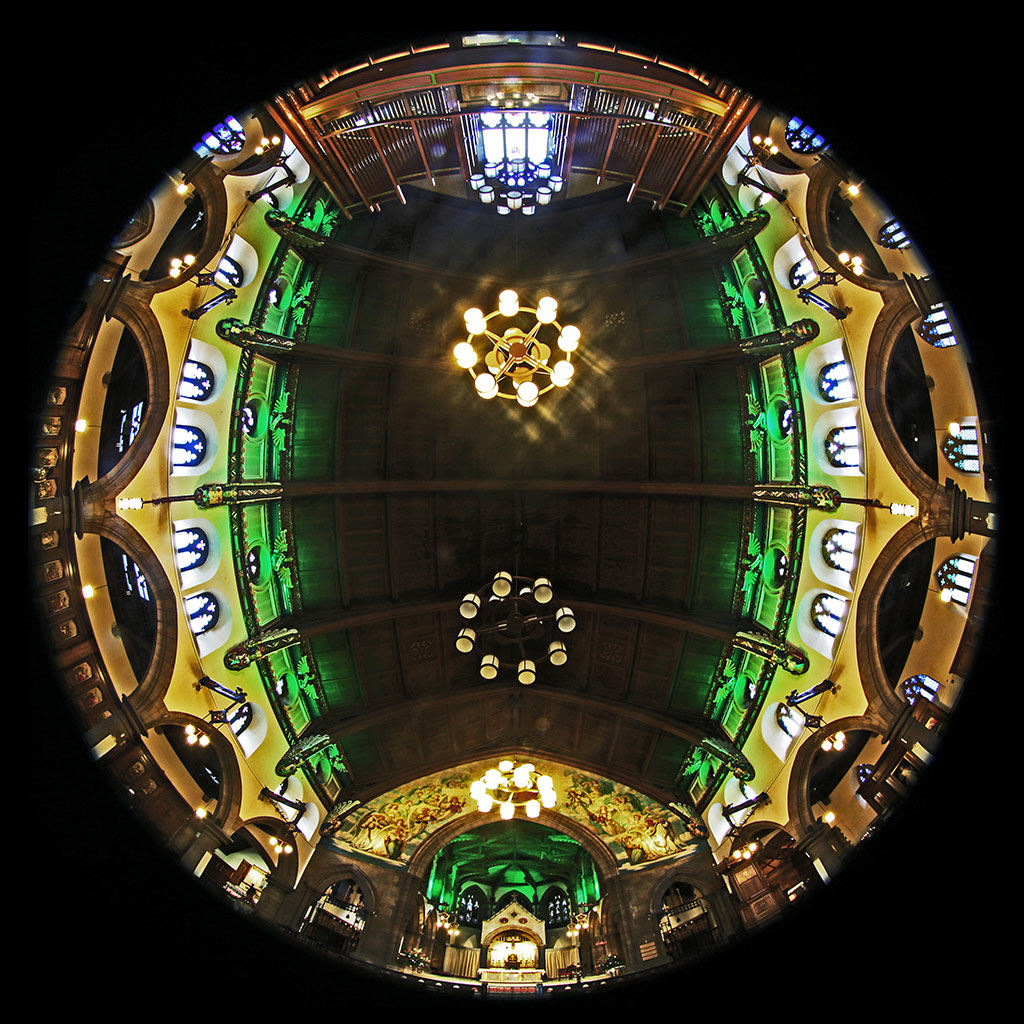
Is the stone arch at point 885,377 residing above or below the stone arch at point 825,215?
below

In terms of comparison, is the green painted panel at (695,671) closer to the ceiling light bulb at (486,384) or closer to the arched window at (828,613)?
the arched window at (828,613)

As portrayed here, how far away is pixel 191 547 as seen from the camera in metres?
10.8

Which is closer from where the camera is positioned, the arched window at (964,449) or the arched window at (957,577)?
the arched window at (964,449)

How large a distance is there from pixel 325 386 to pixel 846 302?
8.96m

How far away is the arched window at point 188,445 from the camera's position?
33.9ft

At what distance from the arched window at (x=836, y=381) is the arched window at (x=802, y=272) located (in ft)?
4.59

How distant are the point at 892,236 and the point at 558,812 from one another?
40.3ft

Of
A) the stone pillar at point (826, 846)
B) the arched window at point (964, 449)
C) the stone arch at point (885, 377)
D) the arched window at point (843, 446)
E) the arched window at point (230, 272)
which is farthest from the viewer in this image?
the arched window at point (230, 272)

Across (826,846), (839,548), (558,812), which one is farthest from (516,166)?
(558,812)

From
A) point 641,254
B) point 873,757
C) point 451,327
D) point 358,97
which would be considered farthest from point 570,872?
point 358,97

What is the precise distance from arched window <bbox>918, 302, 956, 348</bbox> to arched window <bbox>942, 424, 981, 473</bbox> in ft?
3.88

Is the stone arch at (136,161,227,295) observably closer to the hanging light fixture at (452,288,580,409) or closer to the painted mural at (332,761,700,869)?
the hanging light fixture at (452,288,580,409)

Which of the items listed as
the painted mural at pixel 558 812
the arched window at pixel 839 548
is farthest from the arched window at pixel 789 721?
the painted mural at pixel 558 812

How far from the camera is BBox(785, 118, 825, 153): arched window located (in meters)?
8.43
